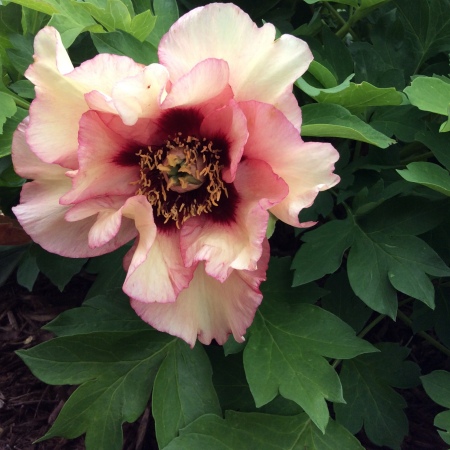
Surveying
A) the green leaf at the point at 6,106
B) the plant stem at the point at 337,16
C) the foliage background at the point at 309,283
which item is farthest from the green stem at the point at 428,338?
the green leaf at the point at 6,106

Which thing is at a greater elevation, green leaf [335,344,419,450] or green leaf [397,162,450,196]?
green leaf [397,162,450,196]

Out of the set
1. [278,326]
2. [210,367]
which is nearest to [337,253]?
[278,326]

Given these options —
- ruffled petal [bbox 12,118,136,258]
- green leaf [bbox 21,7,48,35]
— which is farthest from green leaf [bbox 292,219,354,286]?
green leaf [bbox 21,7,48,35]

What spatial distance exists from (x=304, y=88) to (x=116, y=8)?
252 millimetres

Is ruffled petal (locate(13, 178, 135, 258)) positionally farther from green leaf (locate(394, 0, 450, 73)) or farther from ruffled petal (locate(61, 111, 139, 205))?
green leaf (locate(394, 0, 450, 73))

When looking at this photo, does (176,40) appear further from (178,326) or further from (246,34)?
(178,326)

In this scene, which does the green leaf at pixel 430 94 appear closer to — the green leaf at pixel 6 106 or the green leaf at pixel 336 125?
the green leaf at pixel 336 125

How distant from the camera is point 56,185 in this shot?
72 cm

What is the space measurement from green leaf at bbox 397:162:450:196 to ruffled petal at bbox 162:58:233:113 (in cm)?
27

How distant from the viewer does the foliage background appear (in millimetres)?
793

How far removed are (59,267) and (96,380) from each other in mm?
188

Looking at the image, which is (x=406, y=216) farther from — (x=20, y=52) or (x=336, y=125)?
(x=20, y=52)

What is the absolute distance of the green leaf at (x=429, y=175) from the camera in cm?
78

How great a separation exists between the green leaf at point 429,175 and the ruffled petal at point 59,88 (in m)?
0.36
